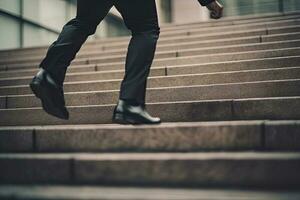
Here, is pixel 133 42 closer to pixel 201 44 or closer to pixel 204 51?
pixel 204 51

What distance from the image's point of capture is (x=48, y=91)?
254cm

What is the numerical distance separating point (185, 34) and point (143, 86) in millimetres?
4218

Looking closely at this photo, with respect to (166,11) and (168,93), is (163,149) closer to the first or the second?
(168,93)

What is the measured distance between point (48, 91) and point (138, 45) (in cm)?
67

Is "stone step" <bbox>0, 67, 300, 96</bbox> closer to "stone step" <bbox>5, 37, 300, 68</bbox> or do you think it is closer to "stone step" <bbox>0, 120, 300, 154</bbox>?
"stone step" <bbox>5, 37, 300, 68</bbox>

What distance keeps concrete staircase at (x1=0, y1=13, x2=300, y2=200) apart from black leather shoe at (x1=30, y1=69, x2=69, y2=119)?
206mm

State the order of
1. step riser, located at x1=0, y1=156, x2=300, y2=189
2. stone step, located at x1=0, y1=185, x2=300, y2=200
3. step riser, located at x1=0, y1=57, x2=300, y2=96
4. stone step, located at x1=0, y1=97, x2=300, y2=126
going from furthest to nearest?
step riser, located at x1=0, y1=57, x2=300, y2=96 < stone step, located at x1=0, y1=97, x2=300, y2=126 < step riser, located at x1=0, y1=156, x2=300, y2=189 < stone step, located at x1=0, y1=185, x2=300, y2=200

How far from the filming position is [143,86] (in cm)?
262

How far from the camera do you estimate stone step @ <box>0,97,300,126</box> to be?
288 cm

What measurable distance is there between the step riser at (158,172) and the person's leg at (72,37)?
0.60 metres

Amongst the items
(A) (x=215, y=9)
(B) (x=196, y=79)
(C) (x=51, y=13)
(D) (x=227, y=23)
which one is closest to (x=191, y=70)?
(B) (x=196, y=79)

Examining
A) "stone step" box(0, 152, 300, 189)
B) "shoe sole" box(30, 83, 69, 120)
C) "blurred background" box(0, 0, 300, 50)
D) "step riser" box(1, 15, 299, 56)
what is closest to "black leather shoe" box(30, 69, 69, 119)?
"shoe sole" box(30, 83, 69, 120)

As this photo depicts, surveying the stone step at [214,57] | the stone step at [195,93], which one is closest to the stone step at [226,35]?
the stone step at [214,57]

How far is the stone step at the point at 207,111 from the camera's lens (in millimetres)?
2879
